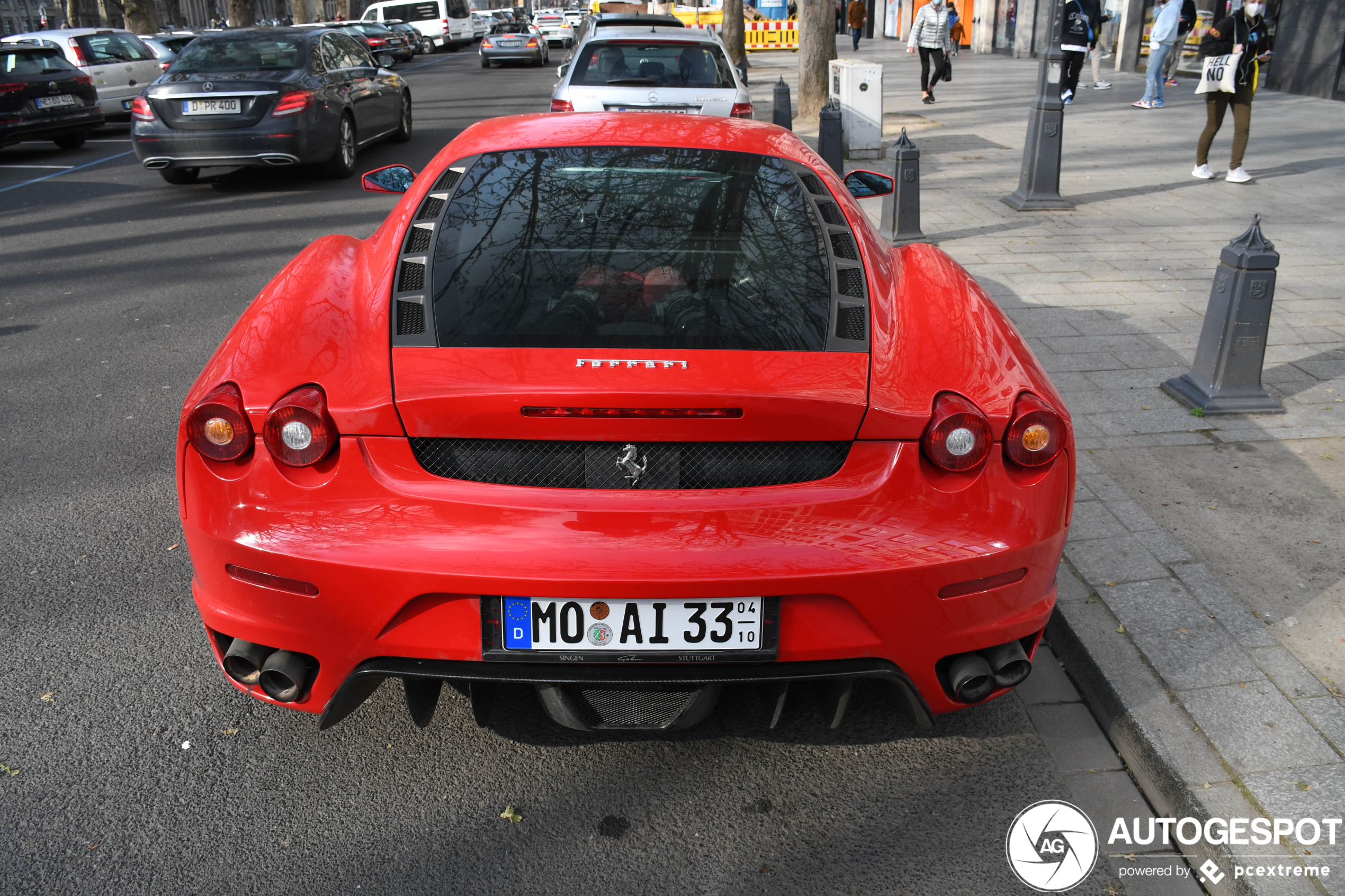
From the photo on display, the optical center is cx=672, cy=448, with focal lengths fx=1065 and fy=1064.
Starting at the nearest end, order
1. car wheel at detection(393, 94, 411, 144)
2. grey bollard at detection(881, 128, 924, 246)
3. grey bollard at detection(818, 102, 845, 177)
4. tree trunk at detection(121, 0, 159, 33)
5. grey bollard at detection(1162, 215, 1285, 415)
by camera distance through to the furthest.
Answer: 1. grey bollard at detection(1162, 215, 1285, 415)
2. grey bollard at detection(881, 128, 924, 246)
3. grey bollard at detection(818, 102, 845, 177)
4. car wheel at detection(393, 94, 411, 144)
5. tree trunk at detection(121, 0, 159, 33)

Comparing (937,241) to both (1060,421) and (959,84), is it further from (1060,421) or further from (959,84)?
(959,84)

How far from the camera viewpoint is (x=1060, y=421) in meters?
2.45

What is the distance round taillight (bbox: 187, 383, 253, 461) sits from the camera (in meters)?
2.36

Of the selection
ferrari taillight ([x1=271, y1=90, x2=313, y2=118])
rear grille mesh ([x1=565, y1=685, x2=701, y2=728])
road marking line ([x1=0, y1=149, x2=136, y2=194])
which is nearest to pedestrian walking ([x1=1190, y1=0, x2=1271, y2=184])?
ferrari taillight ([x1=271, y1=90, x2=313, y2=118])

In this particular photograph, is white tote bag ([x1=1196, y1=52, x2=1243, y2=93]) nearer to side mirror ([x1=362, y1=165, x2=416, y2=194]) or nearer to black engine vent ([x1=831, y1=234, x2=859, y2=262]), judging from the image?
side mirror ([x1=362, y1=165, x2=416, y2=194])

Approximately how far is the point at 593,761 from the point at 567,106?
27.0ft

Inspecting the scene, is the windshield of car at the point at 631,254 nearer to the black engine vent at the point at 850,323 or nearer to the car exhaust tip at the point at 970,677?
the black engine vent at the point at 850,323

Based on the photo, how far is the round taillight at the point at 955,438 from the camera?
2.33 meters

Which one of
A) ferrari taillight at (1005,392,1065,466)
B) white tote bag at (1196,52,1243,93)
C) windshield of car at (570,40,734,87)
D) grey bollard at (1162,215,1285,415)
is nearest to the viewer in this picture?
ferrari taillight at (1005,392,1065,466)

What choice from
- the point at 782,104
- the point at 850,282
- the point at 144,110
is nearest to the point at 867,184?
the point at 850,282

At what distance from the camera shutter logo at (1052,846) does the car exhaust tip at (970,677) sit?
33 cm

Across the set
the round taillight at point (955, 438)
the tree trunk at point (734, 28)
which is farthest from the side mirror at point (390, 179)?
the tree trunk at point (734, 28)

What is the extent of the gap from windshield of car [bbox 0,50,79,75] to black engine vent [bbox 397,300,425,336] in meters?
15.5

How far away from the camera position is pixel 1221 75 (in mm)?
9773
